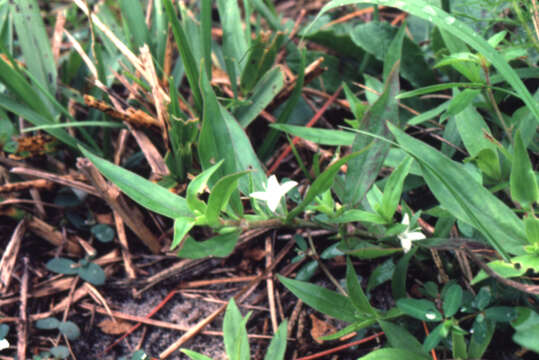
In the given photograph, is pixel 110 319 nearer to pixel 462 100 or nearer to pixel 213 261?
pixel 213 261

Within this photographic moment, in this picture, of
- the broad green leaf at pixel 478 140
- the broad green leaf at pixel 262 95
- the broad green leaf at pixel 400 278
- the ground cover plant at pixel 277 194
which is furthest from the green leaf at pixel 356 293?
the broad green leaf at pixel 262 95

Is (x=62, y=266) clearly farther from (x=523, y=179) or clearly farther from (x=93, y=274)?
(x=523, y=179)

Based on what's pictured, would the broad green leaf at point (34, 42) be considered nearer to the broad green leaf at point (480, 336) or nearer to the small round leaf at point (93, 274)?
the small round leaf at point (93, 274)

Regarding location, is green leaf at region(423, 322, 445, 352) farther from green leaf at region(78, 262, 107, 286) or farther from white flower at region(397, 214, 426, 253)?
green leaf at region(78, 262, 107, 286)

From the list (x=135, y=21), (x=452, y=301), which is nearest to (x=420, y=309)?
(x=452, y=301)

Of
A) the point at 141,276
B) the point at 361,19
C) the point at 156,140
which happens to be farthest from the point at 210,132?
the point at 361,19

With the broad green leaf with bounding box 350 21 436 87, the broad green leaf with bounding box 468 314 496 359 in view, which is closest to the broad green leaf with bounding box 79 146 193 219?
the broad green leaf with bounding box 468 314 496 359
